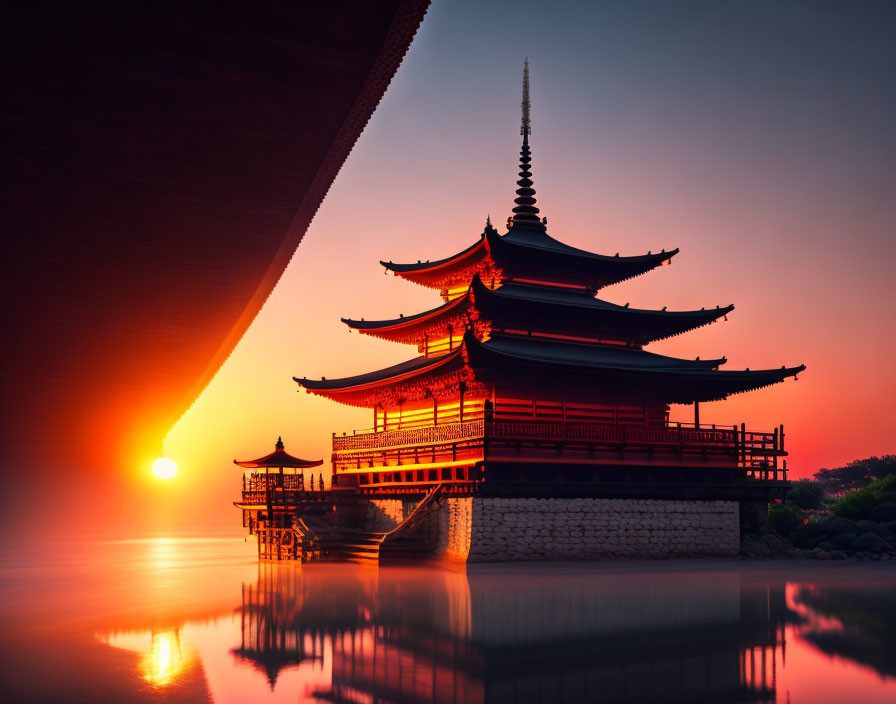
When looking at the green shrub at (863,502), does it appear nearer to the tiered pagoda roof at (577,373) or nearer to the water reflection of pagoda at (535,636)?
the tiered pagoda roof at (577,373)

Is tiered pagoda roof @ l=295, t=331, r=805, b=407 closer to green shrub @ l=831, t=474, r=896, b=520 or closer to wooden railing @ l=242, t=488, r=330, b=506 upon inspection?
wooden railing @ l=242, t=488, r=330, b=506

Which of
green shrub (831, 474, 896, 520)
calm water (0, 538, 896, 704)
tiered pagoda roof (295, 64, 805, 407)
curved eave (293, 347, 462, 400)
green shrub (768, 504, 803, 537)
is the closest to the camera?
calm water (0, 538, 896, 704)

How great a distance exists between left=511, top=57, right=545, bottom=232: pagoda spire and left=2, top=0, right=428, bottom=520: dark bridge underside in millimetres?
30804

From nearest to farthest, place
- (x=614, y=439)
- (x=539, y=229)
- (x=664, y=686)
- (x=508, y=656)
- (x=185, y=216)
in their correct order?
(x=185, y=216), (x=664, y=686), (x=508, y=656), (x=614, y=439), (x=539, y=229)

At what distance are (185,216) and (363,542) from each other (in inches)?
1082

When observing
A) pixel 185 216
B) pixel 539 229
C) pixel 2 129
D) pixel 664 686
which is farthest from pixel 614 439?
pixel 2 129

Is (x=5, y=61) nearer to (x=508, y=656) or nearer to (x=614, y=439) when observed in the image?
(x=508, y=656)

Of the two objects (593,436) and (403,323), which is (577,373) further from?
(403,323)

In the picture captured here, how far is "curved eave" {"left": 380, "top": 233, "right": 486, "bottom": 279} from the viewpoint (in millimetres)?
40156

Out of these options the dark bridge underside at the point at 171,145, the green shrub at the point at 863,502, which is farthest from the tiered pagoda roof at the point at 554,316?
the dark bridge underside at the point at 171,145

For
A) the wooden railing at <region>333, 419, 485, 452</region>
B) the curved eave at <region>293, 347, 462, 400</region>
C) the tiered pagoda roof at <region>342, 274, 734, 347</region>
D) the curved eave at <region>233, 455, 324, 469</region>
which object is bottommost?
the curved eave at <region>233, 455, 324, 469</region>

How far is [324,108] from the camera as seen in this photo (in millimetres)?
7480

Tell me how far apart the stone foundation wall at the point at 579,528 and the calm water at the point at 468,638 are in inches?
60.4

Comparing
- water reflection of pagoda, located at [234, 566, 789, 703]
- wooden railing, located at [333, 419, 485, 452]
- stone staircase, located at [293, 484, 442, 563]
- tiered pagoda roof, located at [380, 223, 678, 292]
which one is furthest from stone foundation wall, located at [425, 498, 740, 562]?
tiered pagoda roof, located at [380, 223, 678, 292]
